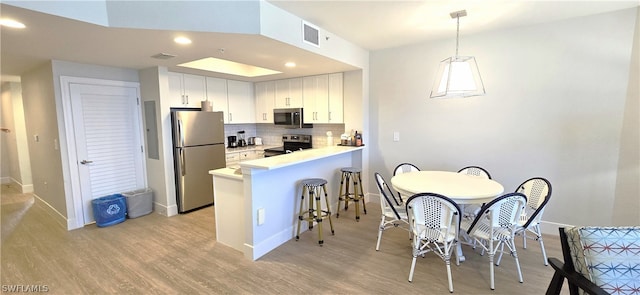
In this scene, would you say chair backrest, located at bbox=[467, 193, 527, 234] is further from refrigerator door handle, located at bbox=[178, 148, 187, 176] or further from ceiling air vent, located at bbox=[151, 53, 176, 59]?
refrigerator door handle, located at bbox=[178, 148, 187, 176]

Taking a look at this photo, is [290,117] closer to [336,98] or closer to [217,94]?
[336,98]

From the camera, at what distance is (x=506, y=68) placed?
10.7 feet

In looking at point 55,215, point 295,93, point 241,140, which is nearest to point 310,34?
point 295,93

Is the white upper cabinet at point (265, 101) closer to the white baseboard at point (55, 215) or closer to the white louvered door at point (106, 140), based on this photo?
the white louvered door at point (106, 140)

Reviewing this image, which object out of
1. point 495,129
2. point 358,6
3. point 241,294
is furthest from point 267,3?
point 495,129

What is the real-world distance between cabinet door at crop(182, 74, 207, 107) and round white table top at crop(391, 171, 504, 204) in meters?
3.34

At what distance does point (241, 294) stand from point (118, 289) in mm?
1021

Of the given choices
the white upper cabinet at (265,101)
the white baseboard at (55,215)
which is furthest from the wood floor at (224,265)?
the white upper cabinet at (265,101)

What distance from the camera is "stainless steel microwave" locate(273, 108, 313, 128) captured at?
4.71 metres

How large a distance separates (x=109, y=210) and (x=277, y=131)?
2.93 metres

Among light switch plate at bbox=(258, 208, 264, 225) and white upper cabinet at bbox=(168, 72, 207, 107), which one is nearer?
light switch plate at bbox=(258, 208, 264, 225)

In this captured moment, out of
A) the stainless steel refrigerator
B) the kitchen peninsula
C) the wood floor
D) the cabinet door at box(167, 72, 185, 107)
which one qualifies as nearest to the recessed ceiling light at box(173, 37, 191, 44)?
the kitchen peninsula

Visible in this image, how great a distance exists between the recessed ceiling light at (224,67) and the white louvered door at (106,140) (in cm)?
98

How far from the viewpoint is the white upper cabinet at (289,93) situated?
4734 mm
